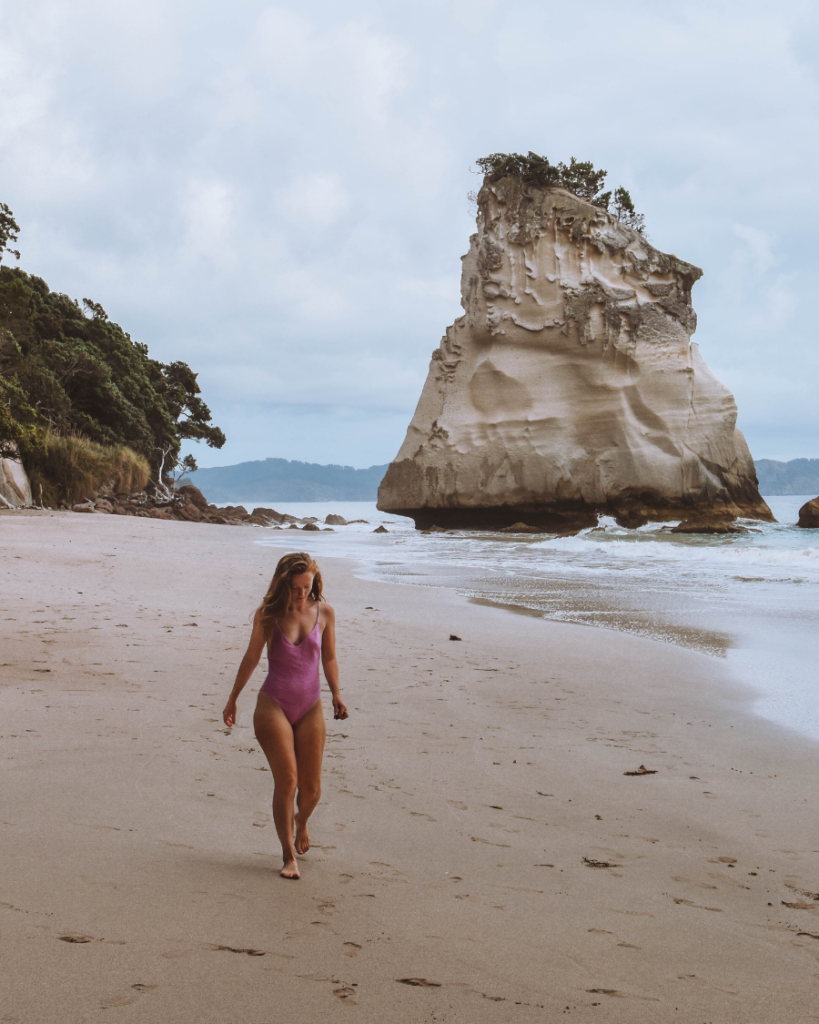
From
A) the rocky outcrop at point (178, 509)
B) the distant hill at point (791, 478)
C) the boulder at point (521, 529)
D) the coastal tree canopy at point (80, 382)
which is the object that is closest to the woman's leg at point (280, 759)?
the coastal tree canopy at point (80, 382)

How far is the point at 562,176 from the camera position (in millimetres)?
31547

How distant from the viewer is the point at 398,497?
30234 mm

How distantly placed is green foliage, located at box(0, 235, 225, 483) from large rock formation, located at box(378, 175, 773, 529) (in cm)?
1212

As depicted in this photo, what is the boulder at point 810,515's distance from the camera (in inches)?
1032

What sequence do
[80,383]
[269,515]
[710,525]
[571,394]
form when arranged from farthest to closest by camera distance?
[269,515] < [80,383] < [571,394] < [710,525]

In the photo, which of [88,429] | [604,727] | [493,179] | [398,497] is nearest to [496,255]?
[493,179]

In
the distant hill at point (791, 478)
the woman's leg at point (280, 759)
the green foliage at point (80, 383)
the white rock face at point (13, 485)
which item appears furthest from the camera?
the distant hill at point (791, 478)

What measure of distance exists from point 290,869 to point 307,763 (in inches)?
13.9

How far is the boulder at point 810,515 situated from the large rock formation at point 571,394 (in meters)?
1.39

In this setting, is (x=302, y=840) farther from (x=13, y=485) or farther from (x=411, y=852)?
(x=13, y=485)

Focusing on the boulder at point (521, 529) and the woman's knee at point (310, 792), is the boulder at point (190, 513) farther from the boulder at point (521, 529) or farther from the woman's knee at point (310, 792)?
the woman's knee at point (310, 792)

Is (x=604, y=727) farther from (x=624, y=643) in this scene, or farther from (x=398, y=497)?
(x=398, y=497)

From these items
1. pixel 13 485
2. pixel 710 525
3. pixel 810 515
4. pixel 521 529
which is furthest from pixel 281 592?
pixel 810 515

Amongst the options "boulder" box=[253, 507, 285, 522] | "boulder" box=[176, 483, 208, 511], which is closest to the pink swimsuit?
"boulder" box=[176, 483, 208, 511]
